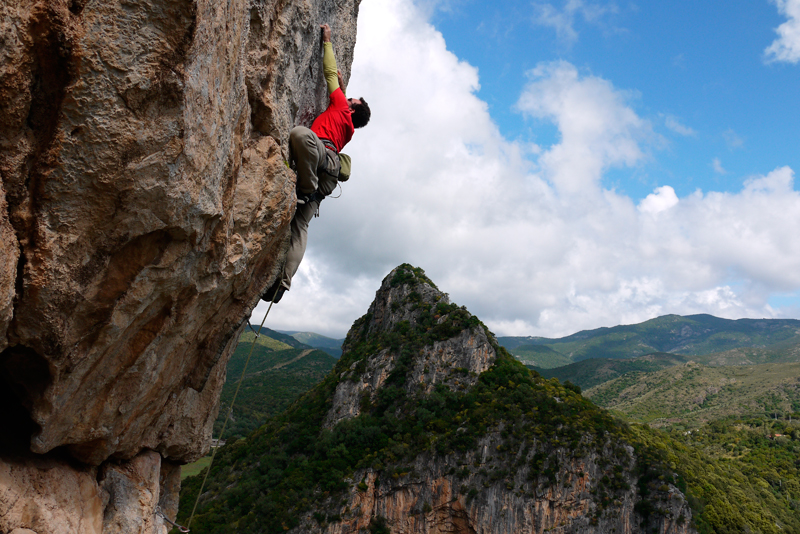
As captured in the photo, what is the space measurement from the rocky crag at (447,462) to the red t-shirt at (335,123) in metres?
44.9

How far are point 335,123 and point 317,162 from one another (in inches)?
43.3

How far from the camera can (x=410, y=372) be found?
188ft

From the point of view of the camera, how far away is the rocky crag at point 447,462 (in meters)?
41.9

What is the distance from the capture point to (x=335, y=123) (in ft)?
22.5

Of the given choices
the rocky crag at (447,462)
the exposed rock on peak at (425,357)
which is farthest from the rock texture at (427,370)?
the rocky crag at (447,462)

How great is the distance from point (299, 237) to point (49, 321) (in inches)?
143

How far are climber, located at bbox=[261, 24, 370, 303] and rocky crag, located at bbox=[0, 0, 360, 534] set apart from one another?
1.20 ft

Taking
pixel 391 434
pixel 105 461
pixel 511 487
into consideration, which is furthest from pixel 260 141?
pixel 391 434

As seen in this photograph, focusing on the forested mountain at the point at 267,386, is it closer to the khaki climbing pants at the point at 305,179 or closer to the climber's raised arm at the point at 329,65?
the khaki climbing pants at the point at 305,179

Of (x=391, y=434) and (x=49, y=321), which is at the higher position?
(x=49, y=321)

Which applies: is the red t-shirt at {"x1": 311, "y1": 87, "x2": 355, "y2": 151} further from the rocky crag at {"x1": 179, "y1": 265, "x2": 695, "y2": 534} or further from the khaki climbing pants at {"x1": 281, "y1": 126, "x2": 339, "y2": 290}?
the rocky crag at {"x1": 179, "y1": 265, "x2": 695, "y2": 534}

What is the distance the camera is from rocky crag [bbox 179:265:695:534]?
138 ft

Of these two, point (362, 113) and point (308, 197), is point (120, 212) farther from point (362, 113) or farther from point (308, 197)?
point (362, 113)

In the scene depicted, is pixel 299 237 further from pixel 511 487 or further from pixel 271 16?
pixel 511 487
